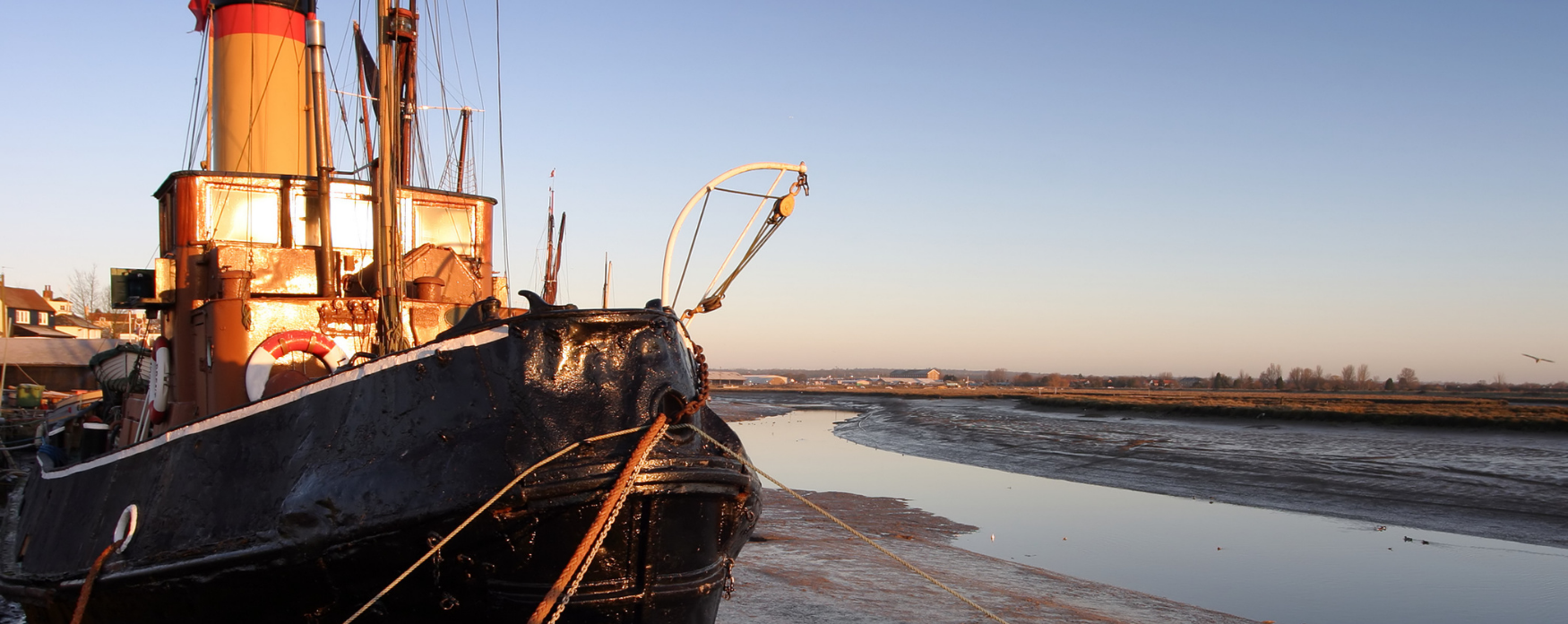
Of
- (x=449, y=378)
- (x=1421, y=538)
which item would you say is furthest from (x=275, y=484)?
(x=1421, y=538)

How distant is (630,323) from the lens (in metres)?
5.68

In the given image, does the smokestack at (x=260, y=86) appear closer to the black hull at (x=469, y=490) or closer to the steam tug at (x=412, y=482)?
the steam tug at (x=412, y=482)

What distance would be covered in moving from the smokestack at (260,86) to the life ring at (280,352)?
441 cm

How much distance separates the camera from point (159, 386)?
8648mm

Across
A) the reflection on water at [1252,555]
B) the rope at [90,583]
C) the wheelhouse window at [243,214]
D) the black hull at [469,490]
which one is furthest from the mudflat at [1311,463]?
the rope at [90,583]

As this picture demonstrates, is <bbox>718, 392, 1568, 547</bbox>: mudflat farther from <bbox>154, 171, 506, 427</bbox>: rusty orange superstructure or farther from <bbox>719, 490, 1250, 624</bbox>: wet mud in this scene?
<bbox>154, 171, 506, 427</bbox>: rusty orange superstructure

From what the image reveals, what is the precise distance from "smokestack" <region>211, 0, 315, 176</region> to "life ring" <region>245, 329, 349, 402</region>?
4.41 m

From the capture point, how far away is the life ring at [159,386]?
28.2 feet

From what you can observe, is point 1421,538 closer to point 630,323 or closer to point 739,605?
point 739,605

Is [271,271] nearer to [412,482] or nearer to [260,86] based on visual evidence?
[260,86]

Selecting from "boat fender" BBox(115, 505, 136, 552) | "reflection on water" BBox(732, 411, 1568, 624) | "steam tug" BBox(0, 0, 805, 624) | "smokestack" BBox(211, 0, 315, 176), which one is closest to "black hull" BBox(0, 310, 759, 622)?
"steam tug" BBox(0, 0, 805, 624)

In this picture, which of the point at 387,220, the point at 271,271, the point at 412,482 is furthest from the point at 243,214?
the point at 412,482

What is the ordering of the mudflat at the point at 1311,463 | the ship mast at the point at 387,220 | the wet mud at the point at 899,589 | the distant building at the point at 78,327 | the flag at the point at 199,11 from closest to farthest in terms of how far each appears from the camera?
the ship mast at the point at 387,220
the wet mud at the point at 899,589
the flag at the point at 199,11
the mudflat at the point at 1311,463
the distant building at the point at 78,327

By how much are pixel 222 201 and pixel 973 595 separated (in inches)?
321
